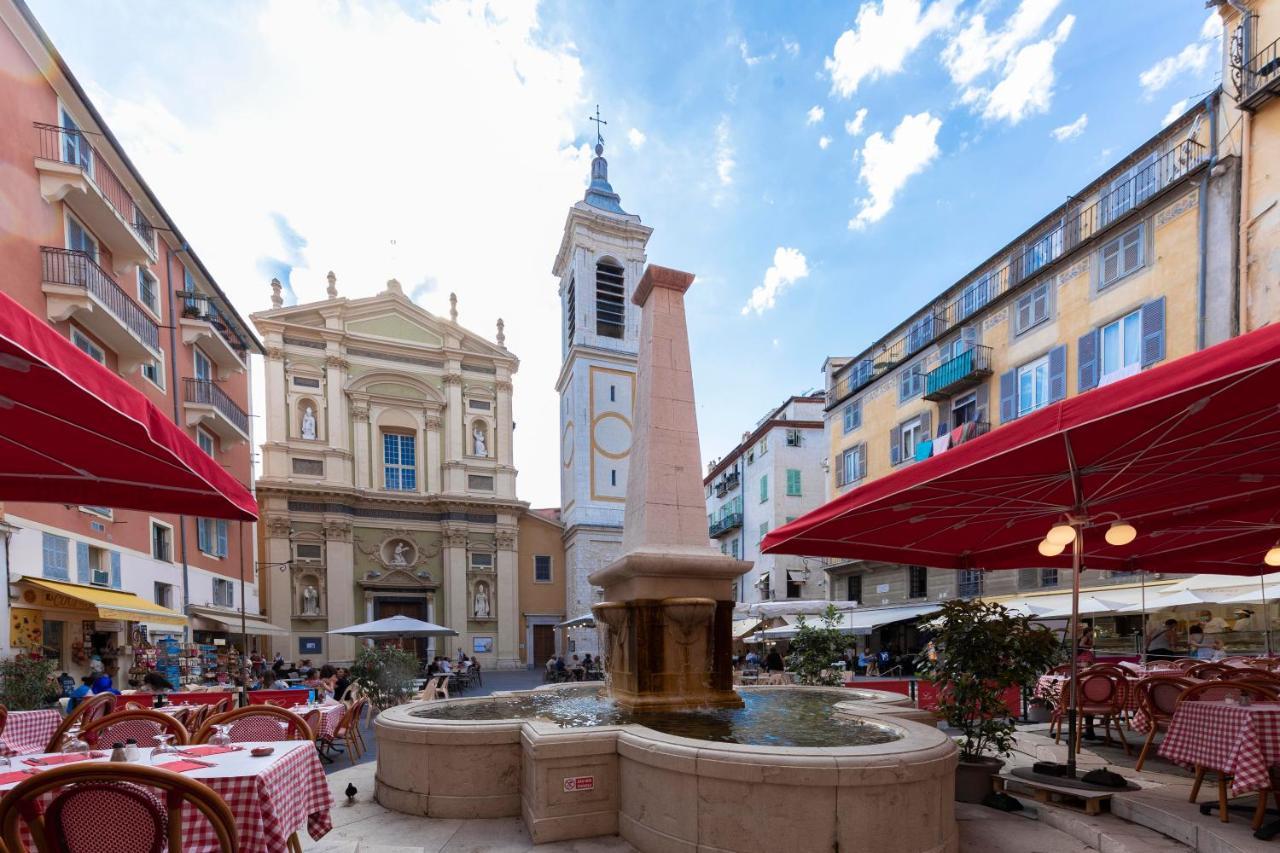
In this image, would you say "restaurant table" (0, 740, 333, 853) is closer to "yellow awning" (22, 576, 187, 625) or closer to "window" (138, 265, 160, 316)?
"yellow awning" (22, 576, 187, 625)

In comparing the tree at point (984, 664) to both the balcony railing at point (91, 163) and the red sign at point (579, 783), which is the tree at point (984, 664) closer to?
the red sign at point (579, 783)

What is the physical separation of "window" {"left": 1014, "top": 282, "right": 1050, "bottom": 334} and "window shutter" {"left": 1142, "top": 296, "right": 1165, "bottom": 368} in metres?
2.85

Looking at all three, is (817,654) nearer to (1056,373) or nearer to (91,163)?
(1056,373)

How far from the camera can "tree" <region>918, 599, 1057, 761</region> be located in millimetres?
5180

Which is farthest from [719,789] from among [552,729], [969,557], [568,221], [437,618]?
[568,221]

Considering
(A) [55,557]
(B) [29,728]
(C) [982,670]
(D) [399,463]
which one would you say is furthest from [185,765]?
(D) [399,463]

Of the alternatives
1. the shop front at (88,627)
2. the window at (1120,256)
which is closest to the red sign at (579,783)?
the shop front at (88,627)

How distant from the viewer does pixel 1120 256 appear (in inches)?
585

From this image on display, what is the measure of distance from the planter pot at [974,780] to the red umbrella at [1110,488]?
29.9 inches

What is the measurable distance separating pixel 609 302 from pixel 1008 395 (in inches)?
842

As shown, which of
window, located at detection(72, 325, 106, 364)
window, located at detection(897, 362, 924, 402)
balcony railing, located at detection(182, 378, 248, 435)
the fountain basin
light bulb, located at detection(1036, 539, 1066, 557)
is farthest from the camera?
window, located at detection(897, 362, 924, 402)

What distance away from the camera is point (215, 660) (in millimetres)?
18406

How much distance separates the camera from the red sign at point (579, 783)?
4.40 m

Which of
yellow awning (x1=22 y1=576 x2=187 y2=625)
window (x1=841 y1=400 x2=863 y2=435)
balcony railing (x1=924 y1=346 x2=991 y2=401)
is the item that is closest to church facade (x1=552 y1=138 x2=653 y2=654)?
window (x1=841 y1=400 x2=863 y2=435)
